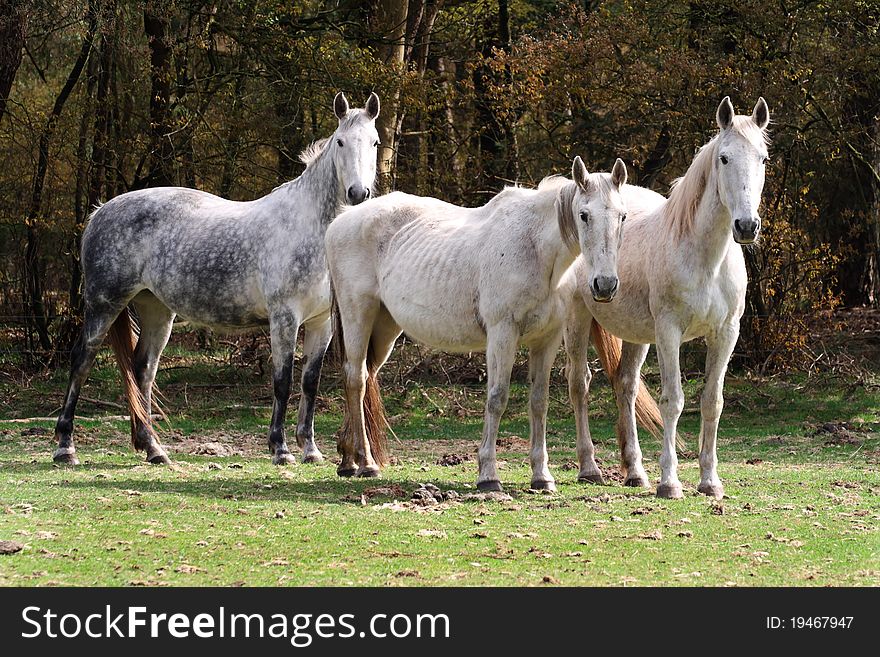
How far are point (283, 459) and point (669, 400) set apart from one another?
10.9 feet

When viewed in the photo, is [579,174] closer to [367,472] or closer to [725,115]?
[725,115]

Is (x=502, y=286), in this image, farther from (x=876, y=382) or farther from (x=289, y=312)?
(x=876, y=382)

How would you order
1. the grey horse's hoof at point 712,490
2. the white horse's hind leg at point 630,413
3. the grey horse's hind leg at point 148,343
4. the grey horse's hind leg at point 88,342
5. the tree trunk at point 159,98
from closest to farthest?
the grey horse's hoof at point 712,490 → the white horse's hind leg at point 630,413 → the grey horse's hind leg at point 88,342 → the grey horse's hind leg at point 148,343 → the tree trunk at point 159,98

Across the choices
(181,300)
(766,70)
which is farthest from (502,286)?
(766,70)

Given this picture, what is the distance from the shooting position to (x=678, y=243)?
7164mm

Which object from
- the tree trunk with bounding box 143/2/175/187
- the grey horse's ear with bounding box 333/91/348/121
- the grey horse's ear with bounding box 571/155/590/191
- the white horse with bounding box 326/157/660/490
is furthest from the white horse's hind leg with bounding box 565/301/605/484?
the tree trunk with bounding box 143/2/175/187

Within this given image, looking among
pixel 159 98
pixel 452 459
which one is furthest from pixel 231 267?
pixel 159 98

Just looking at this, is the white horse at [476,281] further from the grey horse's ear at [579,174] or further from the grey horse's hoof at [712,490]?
the grey horse's hoof at [712,490]

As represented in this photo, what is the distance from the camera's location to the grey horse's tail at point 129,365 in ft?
30.4

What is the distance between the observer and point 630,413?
8055 mm

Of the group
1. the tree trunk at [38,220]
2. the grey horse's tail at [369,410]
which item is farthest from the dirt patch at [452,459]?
the tree trunk at [38,220]

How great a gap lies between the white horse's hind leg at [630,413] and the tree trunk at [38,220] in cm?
809

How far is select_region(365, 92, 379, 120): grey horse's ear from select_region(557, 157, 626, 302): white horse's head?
2743mm
